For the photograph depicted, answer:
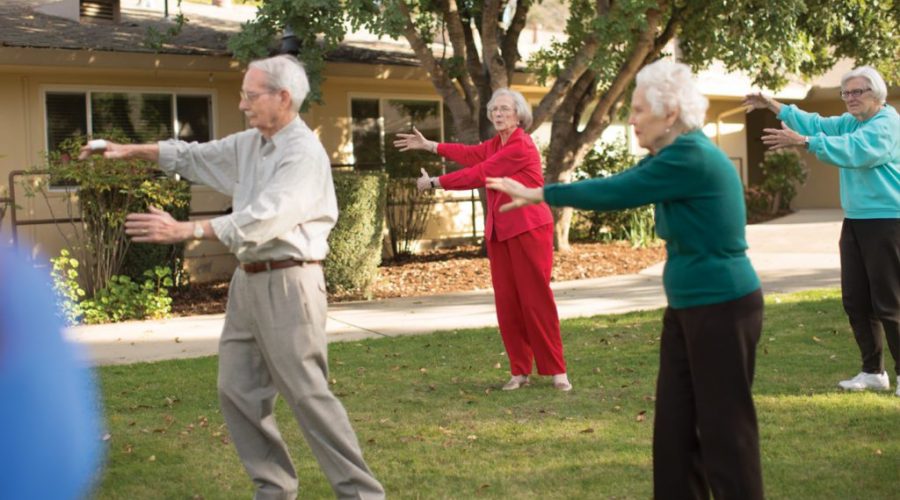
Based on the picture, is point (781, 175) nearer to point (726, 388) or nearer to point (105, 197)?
point (105, 197)

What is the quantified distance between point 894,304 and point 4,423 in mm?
5935

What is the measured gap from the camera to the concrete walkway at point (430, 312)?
10180 mm

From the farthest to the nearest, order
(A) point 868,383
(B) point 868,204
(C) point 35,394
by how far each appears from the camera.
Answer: (A) point 868,383
(B) point 868,204
(C) point 35,394

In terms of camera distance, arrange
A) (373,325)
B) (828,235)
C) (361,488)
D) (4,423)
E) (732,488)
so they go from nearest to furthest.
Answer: (4,423), (732,488), (361,488), (373,325), (828,235)

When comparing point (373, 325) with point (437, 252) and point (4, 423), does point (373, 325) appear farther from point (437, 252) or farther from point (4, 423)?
point (4, 423)

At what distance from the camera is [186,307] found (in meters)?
12.9

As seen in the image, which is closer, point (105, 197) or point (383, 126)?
point (105, 197)

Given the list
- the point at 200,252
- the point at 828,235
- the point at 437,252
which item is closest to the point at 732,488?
the point at 200,252

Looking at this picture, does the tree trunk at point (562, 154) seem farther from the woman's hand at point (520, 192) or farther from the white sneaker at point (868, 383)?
the woman's hand at point (520, 192)

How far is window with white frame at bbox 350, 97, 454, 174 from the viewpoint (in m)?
17.5

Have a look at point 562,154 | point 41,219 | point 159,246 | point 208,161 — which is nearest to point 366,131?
point 562,154

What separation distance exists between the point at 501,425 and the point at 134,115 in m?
10.0

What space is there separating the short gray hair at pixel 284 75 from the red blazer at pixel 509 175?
2.57 m

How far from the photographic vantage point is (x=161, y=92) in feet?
50.1
